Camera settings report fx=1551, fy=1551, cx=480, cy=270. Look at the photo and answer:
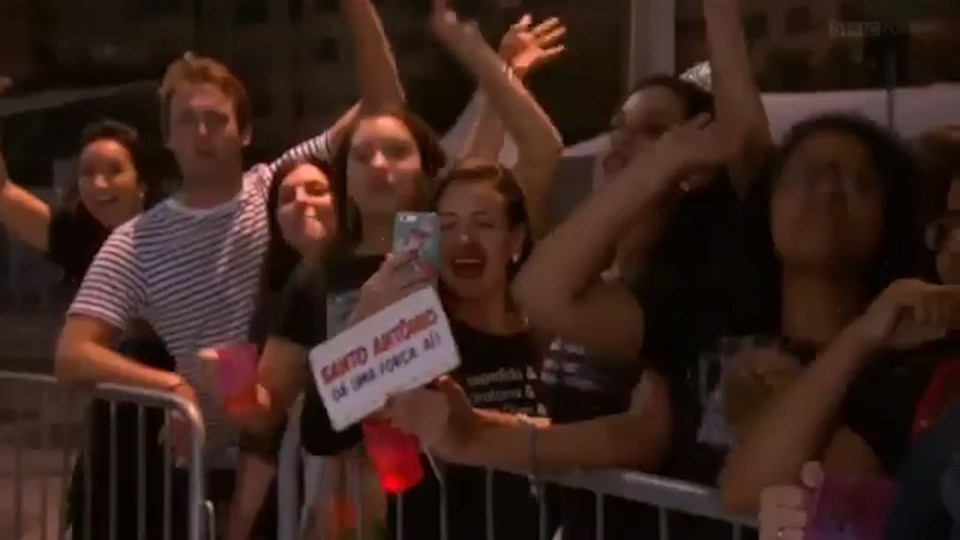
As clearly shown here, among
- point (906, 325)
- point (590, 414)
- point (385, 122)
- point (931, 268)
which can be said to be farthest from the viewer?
point (385, 122)

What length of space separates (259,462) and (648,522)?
0.87 m

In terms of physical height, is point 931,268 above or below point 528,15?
below

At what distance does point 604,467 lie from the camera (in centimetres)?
174

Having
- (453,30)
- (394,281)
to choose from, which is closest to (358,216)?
(453,30)

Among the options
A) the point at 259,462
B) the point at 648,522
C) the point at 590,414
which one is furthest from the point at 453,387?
the point at 259,462

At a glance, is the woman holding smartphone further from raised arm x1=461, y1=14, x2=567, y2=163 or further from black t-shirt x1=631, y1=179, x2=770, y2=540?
black t-shirt x1=631, y1=179, x2=770, y2=540

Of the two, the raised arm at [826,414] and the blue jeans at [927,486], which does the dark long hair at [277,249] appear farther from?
the blue jeans at [927,486]

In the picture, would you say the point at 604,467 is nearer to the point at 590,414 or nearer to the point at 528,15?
the point at 590,414

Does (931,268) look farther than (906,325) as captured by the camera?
Yes

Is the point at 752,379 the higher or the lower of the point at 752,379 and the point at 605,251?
the lower

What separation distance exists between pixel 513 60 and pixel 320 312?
0.63 m

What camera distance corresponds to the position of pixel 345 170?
92.3 inches

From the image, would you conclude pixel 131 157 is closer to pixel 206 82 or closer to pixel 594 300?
pixel 206 82

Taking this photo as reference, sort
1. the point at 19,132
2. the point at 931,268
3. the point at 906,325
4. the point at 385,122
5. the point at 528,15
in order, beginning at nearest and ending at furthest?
1. the point at 906,325
2. the point at 931,268
3. the point at 385,122
4. the point at 528,15
5. the point at 19,132
